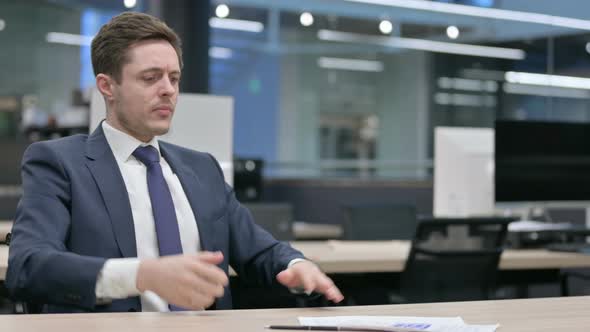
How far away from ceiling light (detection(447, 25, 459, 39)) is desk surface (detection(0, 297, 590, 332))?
8.13m

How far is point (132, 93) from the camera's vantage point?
192 centimetres

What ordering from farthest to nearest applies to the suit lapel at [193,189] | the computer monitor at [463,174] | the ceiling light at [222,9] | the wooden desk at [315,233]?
the ceiling light at [222,9]
the wooden desk at [315,233]
the computer monitor at [463,174]
the suit lapel at [193,189]

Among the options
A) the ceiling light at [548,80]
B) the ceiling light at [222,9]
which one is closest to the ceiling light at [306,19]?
the ceiling light at [222,9]

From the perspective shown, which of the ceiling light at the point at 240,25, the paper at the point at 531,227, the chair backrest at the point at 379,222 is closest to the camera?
the paper at the point at 531,227

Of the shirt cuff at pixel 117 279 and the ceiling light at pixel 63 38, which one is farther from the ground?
the ceiling light at pixel 63 38

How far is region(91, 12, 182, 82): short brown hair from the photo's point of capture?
1913 mm

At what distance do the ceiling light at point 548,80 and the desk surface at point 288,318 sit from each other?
21.6 ft

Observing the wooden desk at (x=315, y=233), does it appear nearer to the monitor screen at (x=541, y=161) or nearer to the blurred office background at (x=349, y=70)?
the monitor screen at (x=541, y=161)

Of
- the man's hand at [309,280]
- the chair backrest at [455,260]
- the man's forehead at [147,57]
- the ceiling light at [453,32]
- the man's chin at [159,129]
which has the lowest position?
the chair backrest at [455,260]

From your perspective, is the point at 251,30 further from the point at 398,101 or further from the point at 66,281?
the point at 66,281

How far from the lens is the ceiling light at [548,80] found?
803 cm

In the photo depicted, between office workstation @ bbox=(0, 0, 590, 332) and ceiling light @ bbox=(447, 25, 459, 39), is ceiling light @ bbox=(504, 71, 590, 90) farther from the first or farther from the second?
ceiling light @ bbox=(447, 25, 459, 39)

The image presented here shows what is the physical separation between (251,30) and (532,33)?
3.44 metres

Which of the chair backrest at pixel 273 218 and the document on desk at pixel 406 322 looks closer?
the document on desk at pixel 406 322
